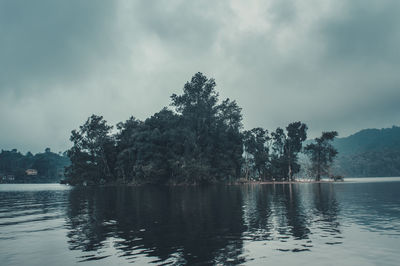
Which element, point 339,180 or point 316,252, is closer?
point 316,252

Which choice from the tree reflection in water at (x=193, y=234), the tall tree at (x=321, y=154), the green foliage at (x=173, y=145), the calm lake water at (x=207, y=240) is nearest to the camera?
the calm lake water at (x=207, y=240)

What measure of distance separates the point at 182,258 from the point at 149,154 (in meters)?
111

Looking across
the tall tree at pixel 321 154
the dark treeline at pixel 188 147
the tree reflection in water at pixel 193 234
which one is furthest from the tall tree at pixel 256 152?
the tree reflection in water at pixel 193 234

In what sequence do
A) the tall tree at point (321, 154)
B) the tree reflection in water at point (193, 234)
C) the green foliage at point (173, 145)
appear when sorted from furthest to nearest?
1. the tall tree at point (321, 154)
2. the green foliage at point (173, 145)
3. the tree reflection in water at point (193, 234)

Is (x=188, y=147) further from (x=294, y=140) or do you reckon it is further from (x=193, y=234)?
(x=193, y=234)

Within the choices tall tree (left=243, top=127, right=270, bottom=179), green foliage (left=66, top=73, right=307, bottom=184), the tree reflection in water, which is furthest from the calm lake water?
tall tree (left=243, top=127, right=270, bottom=179)

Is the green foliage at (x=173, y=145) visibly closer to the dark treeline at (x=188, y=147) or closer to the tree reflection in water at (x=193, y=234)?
the dark treeline at (x=188, y=147)

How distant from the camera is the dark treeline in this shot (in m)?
124

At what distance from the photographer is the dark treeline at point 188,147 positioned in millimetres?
124000

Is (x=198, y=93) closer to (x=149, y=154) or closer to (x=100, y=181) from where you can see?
(x=149, y=154)

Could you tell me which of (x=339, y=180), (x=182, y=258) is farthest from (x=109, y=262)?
(x=339, y=180)

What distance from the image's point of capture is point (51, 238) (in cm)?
2161

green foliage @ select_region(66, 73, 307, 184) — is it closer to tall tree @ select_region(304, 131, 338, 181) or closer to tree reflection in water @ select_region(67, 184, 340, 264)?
tall tree @ select_region(304, 131, 338, 181)

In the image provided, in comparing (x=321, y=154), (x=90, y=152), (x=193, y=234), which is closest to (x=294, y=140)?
(x=321, y=154)
